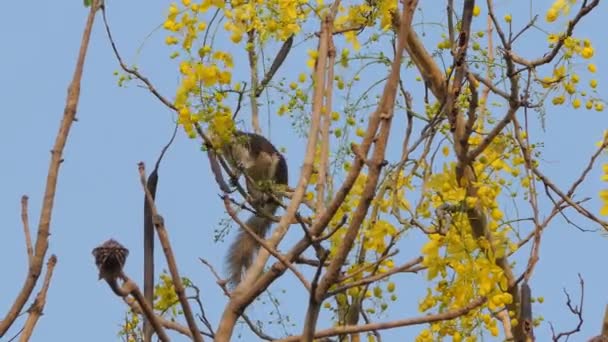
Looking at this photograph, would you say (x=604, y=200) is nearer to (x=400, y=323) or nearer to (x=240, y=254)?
(x=400, y=323)

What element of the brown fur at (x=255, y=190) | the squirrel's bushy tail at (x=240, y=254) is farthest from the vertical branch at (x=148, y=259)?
the squirrel's bushy tail at (x=240, y=254)

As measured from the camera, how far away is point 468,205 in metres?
2.87

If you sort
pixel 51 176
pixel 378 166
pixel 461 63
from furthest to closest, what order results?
pixel 461 63 → pixel 378 166 → pixel 51 176

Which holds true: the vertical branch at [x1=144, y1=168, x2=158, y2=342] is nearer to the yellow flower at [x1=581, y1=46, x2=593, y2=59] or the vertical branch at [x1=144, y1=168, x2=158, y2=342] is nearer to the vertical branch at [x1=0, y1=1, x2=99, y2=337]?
the vertical branch at [x1=0, y1=1, x2=99, y2=337]

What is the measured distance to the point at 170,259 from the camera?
173 cm

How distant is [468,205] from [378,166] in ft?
3.45

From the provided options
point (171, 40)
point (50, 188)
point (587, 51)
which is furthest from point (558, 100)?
point (50, 188)

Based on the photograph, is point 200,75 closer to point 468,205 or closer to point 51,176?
point 468,205

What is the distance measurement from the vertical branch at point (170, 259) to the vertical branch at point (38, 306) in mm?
226

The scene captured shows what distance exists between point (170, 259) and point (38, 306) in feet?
0.90

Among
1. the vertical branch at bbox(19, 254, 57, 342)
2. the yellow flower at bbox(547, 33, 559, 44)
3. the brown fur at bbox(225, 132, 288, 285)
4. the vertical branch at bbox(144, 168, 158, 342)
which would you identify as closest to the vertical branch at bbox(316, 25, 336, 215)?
the vertical branch at bbox(144, 168, 158, 342)

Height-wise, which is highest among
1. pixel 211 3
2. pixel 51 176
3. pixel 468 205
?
pixel 211 3

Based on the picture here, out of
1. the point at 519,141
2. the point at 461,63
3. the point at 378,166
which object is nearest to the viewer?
the point at 378,166

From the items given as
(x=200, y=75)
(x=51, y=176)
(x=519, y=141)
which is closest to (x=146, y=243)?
(x=51, y=176)
